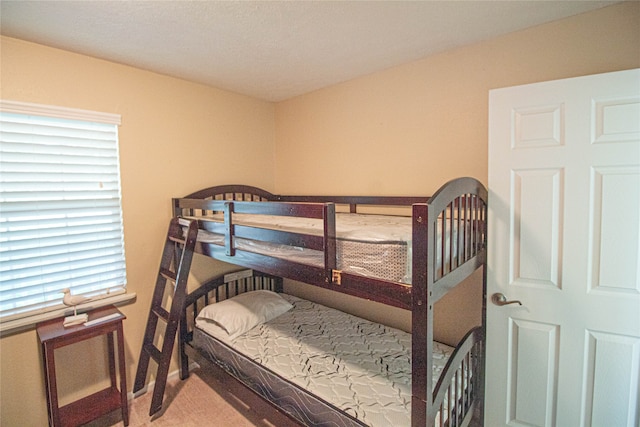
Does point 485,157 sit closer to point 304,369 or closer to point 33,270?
point 304,369

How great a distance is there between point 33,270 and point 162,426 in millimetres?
1317

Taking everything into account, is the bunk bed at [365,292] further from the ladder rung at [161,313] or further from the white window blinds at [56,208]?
the white window blinds at [56,208]

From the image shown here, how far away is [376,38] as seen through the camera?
1.83 metres

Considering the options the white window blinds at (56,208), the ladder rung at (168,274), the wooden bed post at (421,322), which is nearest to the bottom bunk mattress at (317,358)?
the wooden bed post at (421,322)

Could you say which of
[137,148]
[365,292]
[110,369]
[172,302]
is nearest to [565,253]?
[365,292]

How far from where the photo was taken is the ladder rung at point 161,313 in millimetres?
2191

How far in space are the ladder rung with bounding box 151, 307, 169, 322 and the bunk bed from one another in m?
0.27

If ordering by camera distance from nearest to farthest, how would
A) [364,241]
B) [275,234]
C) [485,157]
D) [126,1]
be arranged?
[364,241]
[126,1]
[275,234]
[485,157]

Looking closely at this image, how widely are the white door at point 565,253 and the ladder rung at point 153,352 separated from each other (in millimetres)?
2179

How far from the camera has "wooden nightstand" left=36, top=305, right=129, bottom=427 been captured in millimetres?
1751

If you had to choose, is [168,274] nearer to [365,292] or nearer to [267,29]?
[365,292]

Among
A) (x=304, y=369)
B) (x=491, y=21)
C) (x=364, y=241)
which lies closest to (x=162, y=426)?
(x=304, y=369)

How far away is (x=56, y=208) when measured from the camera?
197 centimetres

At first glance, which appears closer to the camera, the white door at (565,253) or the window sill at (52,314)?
the white door at (565,253)
